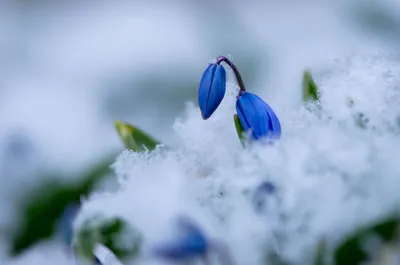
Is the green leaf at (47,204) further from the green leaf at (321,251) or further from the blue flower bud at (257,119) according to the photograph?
the green leaf at (321,251)

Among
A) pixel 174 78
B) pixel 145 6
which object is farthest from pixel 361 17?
pixel 145 6

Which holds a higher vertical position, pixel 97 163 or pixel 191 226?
pixel 97 163

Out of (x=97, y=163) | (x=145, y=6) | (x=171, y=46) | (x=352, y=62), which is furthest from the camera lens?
(x=145, y=6)

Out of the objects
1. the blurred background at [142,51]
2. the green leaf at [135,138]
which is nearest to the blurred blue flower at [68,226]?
the green leaf at [135,138]

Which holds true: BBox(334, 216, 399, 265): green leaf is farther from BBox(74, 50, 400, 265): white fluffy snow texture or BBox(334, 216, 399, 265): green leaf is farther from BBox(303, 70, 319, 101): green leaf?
BBox(303, 70, 319, 101): green leaf

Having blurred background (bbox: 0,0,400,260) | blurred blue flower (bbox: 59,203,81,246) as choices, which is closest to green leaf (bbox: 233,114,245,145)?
blurred blue flower (bbox: 59,203,81,246)

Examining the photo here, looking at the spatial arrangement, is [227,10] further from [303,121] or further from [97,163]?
[303,121]

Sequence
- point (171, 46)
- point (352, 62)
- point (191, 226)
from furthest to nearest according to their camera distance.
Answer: point (171, 46) < point (352, 62) < point (191, 226)

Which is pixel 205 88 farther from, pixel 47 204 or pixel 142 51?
pixel 142 51
